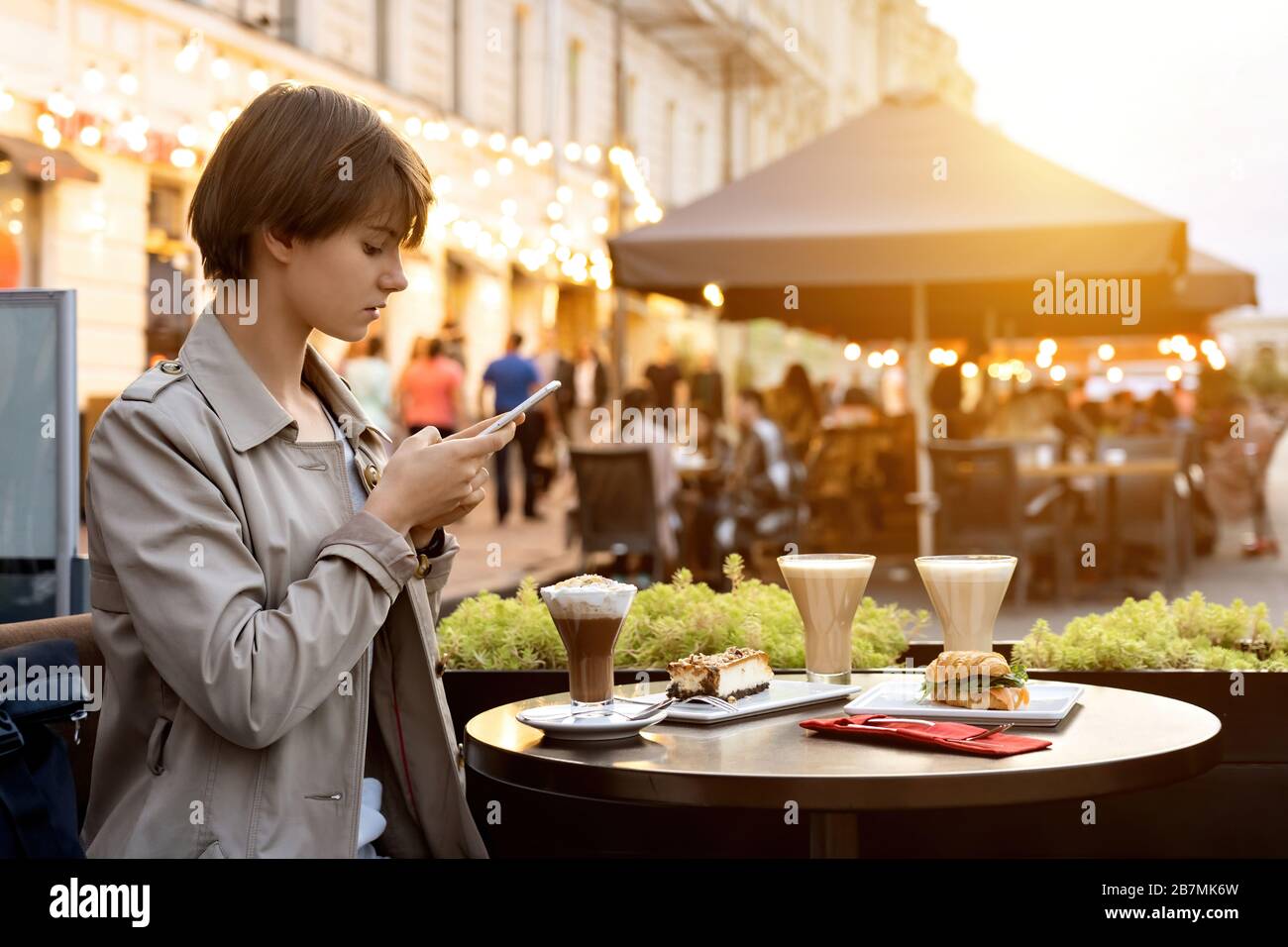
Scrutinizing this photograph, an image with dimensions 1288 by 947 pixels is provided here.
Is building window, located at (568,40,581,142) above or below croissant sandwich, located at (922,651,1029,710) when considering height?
above

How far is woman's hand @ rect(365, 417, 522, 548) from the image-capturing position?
194cm

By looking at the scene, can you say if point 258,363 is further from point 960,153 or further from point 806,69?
point 806,69

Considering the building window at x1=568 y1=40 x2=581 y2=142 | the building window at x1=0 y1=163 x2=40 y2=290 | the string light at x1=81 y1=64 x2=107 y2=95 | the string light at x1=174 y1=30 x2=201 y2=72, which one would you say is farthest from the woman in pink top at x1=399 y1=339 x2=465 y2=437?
the building window at x1=568 y1=40 x2=581 y2=142

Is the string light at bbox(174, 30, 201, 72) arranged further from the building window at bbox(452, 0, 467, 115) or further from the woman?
the woman

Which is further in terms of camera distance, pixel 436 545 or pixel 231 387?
pixel 436 545

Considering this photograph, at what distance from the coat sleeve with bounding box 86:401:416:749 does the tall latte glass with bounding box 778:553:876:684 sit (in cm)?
67

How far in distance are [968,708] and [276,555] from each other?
100 cm

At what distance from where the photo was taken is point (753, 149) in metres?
35.1

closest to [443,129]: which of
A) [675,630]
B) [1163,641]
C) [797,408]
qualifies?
[797,408]

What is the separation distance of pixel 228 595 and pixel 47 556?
148 centimetres

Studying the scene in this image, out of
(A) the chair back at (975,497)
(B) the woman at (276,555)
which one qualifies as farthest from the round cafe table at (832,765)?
(A) the chair back at (975,497)

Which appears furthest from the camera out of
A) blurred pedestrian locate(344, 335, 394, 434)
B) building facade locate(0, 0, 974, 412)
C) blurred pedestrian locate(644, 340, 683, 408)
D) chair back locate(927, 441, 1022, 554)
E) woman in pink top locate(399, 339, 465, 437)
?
blurred pedestrian locate(644, 340, 683, 408)

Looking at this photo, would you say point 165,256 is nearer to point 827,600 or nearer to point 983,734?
point 827,600

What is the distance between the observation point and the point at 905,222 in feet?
24.5
